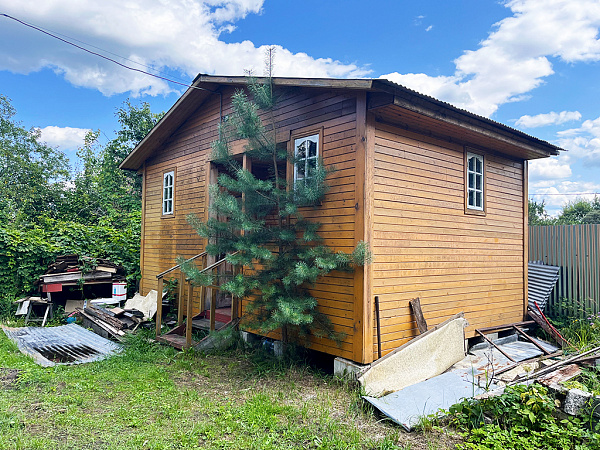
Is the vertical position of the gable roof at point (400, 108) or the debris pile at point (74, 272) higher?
the gable roof at point (400, 108)

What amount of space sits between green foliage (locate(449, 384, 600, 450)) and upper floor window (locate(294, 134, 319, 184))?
345 cm

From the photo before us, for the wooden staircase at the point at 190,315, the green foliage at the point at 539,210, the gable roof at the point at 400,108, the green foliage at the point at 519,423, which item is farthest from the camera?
the green foliage at the point at 539,210

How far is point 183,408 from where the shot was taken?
4.31 metres

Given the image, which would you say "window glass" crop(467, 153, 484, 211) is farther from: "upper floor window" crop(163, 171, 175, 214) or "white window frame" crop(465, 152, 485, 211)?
"upper floor window" crop(163, 171, 175, 214)

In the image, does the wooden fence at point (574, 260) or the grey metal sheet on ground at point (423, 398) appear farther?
the wooden fence at point (574, 260)

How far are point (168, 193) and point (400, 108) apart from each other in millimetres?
6364

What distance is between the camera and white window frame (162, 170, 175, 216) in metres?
9.35

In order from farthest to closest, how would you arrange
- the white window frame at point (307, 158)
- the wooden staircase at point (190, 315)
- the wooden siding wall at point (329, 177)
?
1. the wooden staircase at point (190, 315)
2. the white window frame at point (307, 158)
3. the wooden siding wall at point (329, 177)

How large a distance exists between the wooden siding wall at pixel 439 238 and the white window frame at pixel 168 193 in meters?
5.67

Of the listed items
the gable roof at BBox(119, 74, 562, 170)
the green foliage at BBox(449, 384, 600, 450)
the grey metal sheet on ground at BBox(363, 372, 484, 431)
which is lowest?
the grey metal sheet on ground at BBox(363, 372, 484, 431)

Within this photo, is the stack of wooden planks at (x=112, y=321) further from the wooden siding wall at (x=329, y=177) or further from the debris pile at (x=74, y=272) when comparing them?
the wooden siding wall at (x=329, y=177)

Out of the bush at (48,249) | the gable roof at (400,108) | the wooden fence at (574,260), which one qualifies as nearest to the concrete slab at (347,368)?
the gable roof at (400,108)

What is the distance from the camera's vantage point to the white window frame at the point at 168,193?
9346mm

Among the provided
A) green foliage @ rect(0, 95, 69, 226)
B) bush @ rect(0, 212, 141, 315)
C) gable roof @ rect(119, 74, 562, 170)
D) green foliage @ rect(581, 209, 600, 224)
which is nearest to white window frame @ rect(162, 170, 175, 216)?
gable roof @ rect(119, 74, 562, 170)
